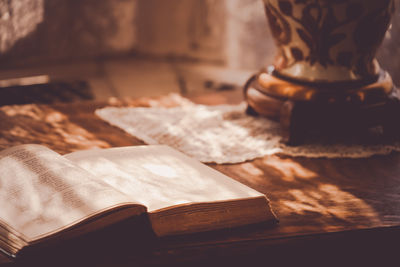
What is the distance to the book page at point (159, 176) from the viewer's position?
0.79m

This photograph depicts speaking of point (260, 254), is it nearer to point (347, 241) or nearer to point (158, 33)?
point (347, 241)

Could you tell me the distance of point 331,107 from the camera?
3.62 ft

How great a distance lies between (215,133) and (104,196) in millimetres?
539

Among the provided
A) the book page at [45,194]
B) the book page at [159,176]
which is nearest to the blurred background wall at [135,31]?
the book page at [159,176]

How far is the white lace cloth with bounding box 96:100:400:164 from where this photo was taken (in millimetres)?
1115

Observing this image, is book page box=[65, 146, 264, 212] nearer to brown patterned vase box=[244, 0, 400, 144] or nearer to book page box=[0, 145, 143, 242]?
book page box=[0, 145, 143, 242]

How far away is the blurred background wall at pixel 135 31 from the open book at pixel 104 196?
1257 millimetres

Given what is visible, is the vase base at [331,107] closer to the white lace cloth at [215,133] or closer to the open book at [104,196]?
the white lace cloth at [215,133]

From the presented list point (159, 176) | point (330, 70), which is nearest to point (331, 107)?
point (330, 70)

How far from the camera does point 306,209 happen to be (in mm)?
873


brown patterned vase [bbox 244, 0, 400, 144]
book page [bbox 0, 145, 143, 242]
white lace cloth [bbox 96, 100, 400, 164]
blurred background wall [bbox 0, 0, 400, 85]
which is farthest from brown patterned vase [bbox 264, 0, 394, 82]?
blurred background wall [bbox 0, 0, 400, 85]

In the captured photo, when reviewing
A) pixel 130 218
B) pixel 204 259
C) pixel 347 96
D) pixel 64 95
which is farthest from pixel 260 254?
pixel 64 95

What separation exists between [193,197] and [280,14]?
508mm

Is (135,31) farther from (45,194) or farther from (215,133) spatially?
(45,194)
